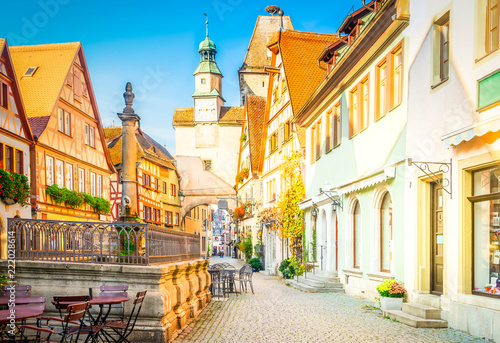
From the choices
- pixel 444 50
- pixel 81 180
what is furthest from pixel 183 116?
pixel 444 50

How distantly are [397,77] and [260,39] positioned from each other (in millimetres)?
37428

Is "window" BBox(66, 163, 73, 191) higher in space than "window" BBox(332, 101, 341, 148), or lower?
lower

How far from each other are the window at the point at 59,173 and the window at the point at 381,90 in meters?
15.2

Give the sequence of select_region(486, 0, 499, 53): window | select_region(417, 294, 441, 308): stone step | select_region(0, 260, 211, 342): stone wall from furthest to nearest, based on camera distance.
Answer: select_region(417, 294, 441, 308): stone step, select_region(486, 0, 499, 53): window, select_region(0, 260, 211, 342): stone wall

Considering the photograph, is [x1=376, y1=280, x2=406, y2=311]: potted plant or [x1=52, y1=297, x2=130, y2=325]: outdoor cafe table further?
[x1=376, y1=280, x2=406, y2=311]: potted plant

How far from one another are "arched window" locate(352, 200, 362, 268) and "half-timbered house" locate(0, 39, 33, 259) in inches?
454

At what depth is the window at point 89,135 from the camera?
27.5 meters

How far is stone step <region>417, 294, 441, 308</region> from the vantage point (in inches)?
395

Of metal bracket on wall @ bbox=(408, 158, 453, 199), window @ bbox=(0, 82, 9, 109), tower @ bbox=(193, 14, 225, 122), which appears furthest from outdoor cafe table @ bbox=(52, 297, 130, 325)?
tower @ bbox=(193, 14, 225, 122)

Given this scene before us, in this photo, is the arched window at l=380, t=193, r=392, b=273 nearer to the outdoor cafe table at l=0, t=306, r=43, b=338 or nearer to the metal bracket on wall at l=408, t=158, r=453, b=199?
the metal bracket on wall at l=408, t=158, r=453, b=199

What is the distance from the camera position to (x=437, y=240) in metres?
10.5

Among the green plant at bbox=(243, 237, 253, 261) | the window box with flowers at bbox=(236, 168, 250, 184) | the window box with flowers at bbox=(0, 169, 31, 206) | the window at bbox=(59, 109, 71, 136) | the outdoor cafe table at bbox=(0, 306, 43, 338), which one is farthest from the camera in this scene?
the window box with flowers at bbox=(236, 168, 250, 184)

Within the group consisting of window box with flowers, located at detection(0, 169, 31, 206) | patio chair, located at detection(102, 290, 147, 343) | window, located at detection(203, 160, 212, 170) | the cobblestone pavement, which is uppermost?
window, located at detection(203, 160, 212, 170)

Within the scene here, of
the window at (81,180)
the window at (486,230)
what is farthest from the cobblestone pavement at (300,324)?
the window at (81,180)
